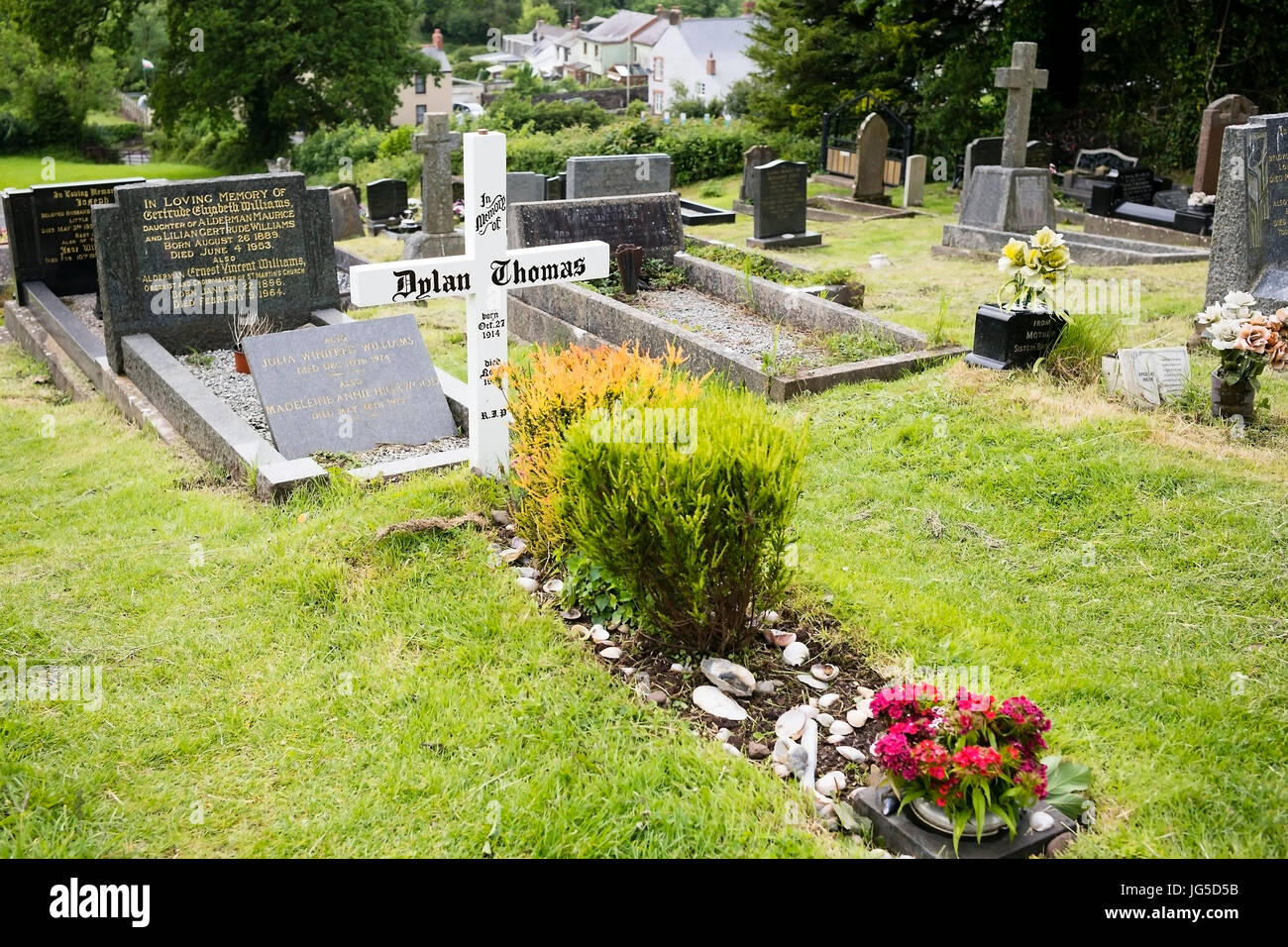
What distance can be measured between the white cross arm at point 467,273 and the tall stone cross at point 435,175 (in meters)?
8.26

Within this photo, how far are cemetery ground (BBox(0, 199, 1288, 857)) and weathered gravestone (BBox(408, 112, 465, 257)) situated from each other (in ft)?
25.3

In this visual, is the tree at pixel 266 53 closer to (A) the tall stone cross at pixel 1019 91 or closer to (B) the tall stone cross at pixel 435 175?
(B) the tall stone cross at pixel 435 175

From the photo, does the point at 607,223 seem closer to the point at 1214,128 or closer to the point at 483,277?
the point at 483,277

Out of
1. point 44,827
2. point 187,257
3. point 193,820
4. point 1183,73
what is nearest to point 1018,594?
point 193,820

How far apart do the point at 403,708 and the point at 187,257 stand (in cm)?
624

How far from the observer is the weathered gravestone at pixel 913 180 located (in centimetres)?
1920

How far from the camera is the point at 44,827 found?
139 inches

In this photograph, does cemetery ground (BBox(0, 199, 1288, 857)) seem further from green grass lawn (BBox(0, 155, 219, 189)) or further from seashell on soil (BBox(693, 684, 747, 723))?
green grass lawn (BBox(0, 155, 219, 189))

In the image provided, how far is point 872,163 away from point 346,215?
910 cm

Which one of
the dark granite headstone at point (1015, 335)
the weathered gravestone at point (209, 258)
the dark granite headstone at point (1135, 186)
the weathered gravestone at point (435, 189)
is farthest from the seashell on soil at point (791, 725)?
the dark granite headstone at point (1135, 186)

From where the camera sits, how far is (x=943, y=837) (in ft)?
11.2

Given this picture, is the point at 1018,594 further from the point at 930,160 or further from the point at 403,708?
the point at 930,160

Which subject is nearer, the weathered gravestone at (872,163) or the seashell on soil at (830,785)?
the seashell on soil at (830,785)
